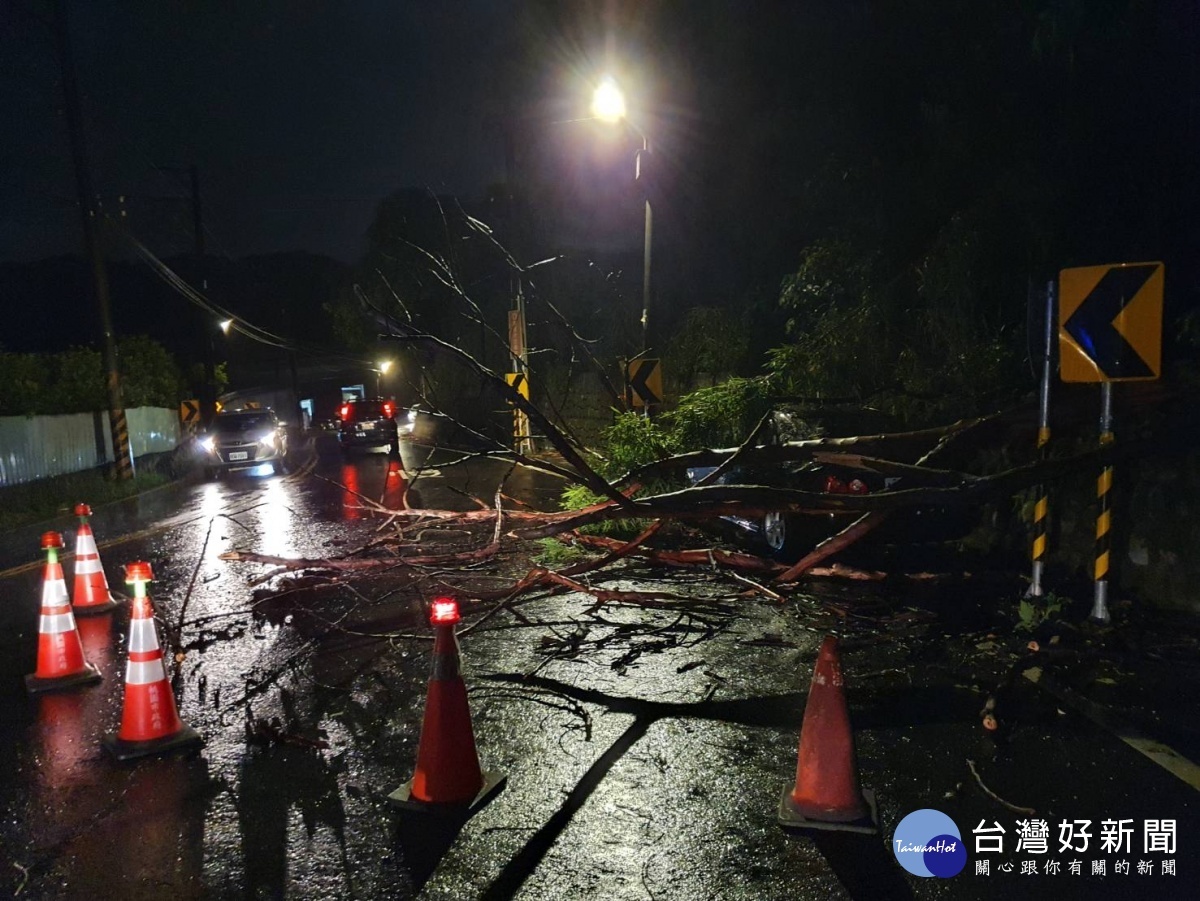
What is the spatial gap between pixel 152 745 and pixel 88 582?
3.76m

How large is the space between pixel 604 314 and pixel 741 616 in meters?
20.4

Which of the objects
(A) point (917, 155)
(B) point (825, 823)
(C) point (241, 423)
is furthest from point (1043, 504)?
(C) point (241, 423)

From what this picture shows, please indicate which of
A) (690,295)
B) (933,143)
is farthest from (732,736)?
(690,295)

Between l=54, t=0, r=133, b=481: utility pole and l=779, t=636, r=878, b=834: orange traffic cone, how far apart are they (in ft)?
59.9

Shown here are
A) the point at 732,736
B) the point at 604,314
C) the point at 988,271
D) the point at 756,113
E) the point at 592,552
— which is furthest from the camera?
the point at 604,314

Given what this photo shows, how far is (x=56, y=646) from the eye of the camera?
5.73 meters

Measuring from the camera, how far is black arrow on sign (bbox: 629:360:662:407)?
14641mm

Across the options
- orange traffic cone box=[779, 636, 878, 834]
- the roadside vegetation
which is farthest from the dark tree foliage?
the roadside vegetation

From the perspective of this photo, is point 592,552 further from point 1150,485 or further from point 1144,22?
point 1144,22

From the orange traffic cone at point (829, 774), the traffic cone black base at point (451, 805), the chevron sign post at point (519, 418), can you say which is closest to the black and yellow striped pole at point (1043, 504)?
the orange traffic cone at point (829, 774)

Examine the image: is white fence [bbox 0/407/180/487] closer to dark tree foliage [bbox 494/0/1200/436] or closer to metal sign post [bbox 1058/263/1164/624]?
dark tree foliage [bbox 494/0/1200/436]

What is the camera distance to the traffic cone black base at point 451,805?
3848 mm

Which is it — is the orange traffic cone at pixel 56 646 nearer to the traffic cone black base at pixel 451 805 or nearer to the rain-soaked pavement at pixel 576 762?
the rain-soaked pavement at pixel 576 762

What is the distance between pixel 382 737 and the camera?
4.72 m
